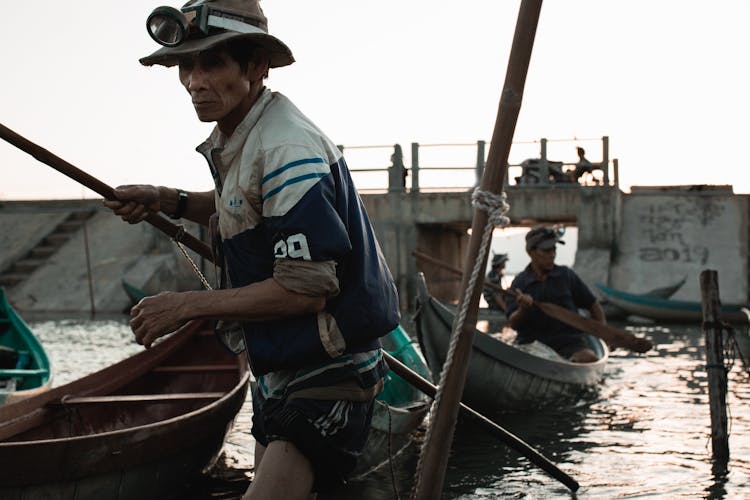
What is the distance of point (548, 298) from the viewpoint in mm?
9516

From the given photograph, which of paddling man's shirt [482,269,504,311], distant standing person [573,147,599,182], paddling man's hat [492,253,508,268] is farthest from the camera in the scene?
distant standing person [573,147,599,182]

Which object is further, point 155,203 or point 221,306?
point 155,203

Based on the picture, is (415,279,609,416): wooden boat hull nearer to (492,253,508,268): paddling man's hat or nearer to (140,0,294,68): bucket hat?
(140,0,294,68): bucket hat

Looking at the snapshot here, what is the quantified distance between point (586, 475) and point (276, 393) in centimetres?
468

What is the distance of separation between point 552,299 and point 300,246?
757cm

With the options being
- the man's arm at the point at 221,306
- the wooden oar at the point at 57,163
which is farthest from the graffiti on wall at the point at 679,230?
the man's arm at the point at 221,306

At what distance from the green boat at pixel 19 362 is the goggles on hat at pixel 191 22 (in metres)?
5.40

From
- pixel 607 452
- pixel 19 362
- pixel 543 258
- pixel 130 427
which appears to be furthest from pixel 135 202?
pixel 19 362

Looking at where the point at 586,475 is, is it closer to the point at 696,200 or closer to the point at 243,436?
the point at 243,436

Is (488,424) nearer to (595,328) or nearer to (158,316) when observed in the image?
(158,316)

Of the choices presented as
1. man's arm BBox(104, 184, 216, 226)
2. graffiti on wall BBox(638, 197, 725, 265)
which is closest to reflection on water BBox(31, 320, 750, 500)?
man's arm BBox(104, 184, 216, 226)

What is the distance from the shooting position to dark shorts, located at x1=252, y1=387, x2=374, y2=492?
2383 mm

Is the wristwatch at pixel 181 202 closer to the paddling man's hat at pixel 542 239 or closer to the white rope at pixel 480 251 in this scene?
the white rope at pixel 480 251

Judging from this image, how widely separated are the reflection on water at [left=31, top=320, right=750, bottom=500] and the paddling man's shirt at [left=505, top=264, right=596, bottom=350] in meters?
0.73
